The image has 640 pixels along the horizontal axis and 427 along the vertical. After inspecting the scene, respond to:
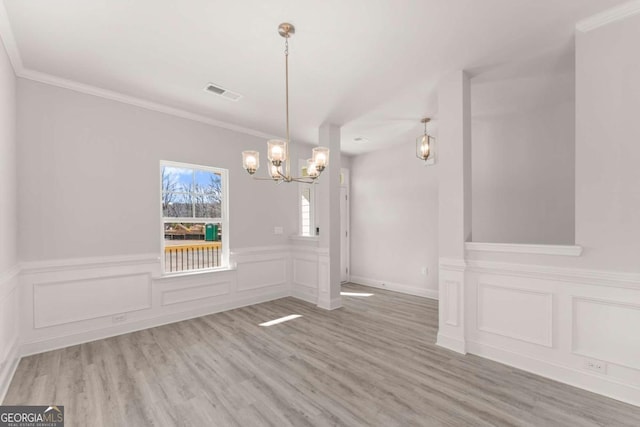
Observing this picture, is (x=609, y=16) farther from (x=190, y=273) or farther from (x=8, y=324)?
(x=8, y=324)

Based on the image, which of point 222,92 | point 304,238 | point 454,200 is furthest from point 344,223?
point 222,92

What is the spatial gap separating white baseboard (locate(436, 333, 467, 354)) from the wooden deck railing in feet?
11.1

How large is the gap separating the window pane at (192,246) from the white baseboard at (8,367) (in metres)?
1.61

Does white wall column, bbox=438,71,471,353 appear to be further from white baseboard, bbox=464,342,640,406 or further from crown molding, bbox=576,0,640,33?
crown molding, bbox=576,0,640,33

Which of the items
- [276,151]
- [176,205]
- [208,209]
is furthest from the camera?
[208,209]

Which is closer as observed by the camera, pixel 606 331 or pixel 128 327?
pixel 606 331

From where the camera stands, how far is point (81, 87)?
10.6ft

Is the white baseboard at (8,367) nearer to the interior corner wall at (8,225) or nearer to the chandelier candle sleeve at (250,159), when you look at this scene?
the interior corner wall at (8,225)

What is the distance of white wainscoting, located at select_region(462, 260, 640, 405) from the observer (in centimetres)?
212

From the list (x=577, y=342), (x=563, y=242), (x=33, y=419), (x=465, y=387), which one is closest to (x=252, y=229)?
(x=33, y=419)

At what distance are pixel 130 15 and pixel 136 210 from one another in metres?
2.29

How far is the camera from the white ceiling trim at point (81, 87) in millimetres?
2348

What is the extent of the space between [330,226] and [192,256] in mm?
2180

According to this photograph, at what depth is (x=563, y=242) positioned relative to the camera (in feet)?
12.3
